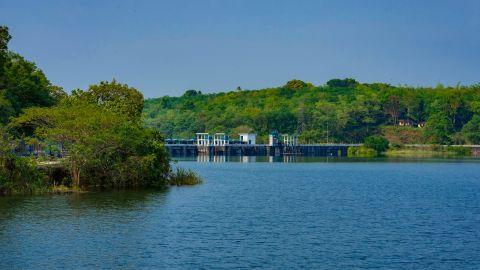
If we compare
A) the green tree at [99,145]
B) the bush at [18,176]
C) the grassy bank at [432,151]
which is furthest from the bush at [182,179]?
the grassy bank at [432,151]

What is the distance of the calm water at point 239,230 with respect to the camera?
109 ft

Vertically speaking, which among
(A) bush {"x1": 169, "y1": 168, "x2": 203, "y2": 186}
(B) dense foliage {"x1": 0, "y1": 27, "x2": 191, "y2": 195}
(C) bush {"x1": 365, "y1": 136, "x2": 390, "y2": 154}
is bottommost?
(A) bush {"x1": 169, "y1": 168, "x2": 203, "y2": 186}

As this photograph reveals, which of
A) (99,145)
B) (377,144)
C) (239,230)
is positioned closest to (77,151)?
(99,145)

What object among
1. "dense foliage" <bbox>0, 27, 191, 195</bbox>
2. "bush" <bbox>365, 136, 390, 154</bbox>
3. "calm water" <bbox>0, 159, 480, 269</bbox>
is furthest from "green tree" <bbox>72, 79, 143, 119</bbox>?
"bush" <bbox>365, 136, 390, 154</bbox>

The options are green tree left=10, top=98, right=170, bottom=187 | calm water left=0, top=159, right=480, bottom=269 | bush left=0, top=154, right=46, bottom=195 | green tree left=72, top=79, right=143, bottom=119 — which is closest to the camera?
calm water left=0, top=159, right=480, bottom=269

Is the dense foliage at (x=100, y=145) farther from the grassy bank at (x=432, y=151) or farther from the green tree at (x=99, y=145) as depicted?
the grassy bank at (x=432, y=151)

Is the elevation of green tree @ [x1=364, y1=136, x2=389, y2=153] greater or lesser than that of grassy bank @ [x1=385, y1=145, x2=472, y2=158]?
greater

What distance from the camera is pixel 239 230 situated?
4141 cm

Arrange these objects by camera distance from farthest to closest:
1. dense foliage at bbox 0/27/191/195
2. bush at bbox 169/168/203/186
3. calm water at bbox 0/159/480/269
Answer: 1. bush at bbox 169/168/203/186
2. dense foliage at bbox 0/27/191/195
3. calm water at bbox 0/159/480/269

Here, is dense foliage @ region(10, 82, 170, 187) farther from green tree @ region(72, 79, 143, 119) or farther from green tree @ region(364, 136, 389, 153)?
green tree @ region(364, 136, 389, 153)

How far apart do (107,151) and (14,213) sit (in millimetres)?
15373

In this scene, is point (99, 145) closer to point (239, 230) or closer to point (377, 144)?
point (239, 230)

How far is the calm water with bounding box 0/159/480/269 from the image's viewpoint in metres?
33.1

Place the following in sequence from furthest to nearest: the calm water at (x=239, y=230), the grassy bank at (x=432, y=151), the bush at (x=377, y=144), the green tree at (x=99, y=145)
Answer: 1. the grassy bank at (x=432, y=151)
2. the bush at (x=377, y=144)
3. the green tree at (x=99, y=145)
4. the calm water at (x=239, y=230)
